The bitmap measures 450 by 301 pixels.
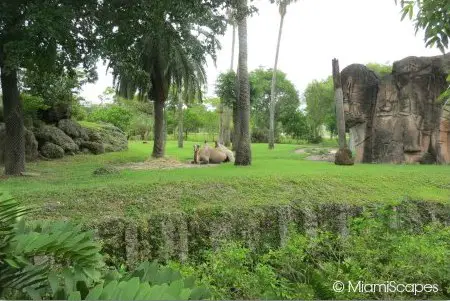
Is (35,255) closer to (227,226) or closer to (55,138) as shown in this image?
(227,226)

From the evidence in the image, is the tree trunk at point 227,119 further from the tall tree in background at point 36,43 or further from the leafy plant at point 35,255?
the leafy plant at point 35,255

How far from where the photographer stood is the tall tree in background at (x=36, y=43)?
9.48 m

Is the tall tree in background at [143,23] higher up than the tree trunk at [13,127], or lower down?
higher up

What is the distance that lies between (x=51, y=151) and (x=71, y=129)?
2738 millimetres

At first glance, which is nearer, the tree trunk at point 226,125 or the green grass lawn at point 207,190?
the green grass lawn at point 207,190

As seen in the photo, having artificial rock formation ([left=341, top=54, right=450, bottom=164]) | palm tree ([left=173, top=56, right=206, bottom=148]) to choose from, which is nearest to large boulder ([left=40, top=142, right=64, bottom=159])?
palm tree ([left=173, top=56, right=206, bottom=148])

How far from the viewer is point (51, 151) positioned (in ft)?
57.9

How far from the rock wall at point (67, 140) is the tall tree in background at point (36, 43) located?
3822 mm

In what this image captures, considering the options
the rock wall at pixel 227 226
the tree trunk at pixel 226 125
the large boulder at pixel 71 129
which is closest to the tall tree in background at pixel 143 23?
the rock wall at pixel 227 226

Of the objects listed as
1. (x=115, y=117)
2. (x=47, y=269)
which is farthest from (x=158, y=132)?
(x=47, y=269)

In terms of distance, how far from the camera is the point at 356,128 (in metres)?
18.3

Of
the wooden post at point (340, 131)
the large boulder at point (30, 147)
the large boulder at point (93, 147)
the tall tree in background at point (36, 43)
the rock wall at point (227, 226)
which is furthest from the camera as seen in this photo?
the large boulder at point (93, 147)

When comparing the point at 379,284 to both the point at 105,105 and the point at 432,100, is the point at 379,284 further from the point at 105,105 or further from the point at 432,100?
the point at 105,105

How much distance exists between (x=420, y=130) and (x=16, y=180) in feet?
47.4
